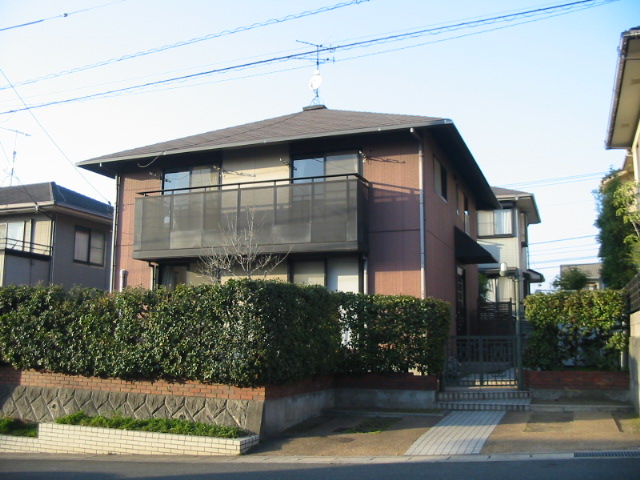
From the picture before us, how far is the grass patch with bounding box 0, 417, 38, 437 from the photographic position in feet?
40.4

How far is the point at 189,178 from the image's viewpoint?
19203 millimetres

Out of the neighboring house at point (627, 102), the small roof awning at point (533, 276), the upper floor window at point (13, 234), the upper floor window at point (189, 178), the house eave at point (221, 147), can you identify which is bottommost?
the small roof awning at point (533, 276)

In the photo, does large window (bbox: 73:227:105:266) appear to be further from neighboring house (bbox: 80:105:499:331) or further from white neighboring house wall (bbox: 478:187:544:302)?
white neighboring house wall (bbox: 478:187:544:302)

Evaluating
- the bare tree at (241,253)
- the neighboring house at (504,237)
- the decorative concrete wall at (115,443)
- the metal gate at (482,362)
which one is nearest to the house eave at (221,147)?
the bare tree at (241,253)

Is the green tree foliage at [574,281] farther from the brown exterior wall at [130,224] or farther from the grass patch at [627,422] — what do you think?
the brown exterior wall at [130,224]

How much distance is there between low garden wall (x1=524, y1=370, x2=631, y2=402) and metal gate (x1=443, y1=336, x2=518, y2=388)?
0.76m

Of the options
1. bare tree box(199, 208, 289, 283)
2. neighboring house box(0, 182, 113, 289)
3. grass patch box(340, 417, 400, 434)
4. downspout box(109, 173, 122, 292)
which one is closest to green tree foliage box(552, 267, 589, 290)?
bare tree box(199, 208, 289, 283)

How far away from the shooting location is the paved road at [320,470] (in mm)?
7977

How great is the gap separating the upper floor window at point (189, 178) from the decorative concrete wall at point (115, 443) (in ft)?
27.7

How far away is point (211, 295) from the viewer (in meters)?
11.4

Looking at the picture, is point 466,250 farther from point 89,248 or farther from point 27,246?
point 27,246

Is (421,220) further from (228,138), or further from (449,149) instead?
(228,138)

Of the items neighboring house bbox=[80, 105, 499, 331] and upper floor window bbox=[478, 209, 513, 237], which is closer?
neighboring house bbox=[80, 105, 499, 331]

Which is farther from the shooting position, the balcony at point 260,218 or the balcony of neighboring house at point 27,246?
the balcony of neighboring house at point 27,246
